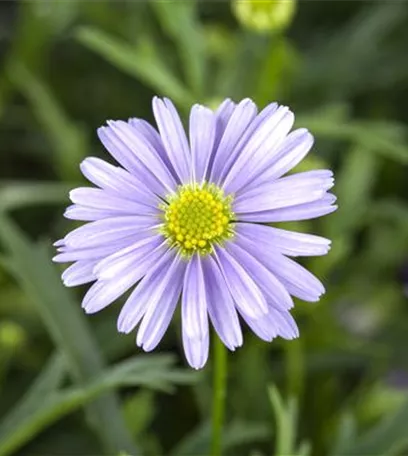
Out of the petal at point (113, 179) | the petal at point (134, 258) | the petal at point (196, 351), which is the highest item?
the petal at point (113, 179)

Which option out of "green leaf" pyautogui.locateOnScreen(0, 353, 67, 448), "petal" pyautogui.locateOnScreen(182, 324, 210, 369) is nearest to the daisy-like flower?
"petal" pyautogui.locateOnScreen(182, 324, 210, 369)

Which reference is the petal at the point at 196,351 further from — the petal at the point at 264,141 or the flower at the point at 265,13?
the flower at the point at 265,13

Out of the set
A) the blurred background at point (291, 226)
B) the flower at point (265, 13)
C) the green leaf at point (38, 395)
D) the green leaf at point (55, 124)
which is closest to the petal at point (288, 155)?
the blurred background at point (291, 226)

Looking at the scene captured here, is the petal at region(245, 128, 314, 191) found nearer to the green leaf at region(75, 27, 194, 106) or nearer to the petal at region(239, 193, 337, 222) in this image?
A: the petal at region(239, 193, 337, 222)

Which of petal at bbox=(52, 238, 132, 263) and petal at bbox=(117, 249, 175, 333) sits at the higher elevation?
petal at bbox=(52, 238, 132, 263)

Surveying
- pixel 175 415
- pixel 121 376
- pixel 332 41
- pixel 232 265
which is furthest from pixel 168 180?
pixel 332 41

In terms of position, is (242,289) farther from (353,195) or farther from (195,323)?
(353,195)

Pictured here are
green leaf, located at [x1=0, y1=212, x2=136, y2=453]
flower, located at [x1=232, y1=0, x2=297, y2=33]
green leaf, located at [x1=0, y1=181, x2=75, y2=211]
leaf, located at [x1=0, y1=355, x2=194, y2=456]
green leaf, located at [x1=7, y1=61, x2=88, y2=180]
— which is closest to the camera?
leaf, located at [x1=0, y1=355, x2=194, y2=456]
